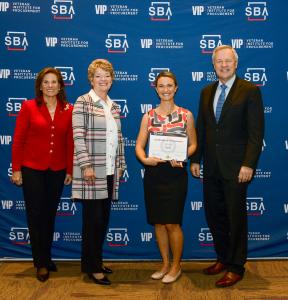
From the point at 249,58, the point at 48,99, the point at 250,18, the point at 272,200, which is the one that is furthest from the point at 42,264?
the point at 250,18

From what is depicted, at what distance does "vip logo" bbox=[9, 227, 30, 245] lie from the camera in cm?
440

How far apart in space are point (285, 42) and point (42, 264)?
10.2ft

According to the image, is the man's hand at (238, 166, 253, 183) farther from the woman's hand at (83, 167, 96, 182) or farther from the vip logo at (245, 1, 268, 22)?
the vip logo at (245, 1, 268, 22)

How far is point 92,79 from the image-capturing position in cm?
354

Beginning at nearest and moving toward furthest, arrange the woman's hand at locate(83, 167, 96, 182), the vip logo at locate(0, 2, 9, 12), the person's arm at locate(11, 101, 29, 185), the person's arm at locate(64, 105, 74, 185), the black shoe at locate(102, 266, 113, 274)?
the woman's hand at locate(83, 167, 96, 182), the person's arm at locate(11, 101, 29, 185), the person's arm at locate(64, 105, 74, 185), the black shoe at locate(102, 266, 113, 274), the vip logo at locate(0, 2, 9, 12)

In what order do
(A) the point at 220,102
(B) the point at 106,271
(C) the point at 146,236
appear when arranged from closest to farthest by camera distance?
(A) the point at 220,102 → (B) the point at 106,271 → (C) the point at 146,236

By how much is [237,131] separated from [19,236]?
8.02 ft

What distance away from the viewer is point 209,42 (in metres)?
4.28

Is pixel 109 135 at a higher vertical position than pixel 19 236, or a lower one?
higher

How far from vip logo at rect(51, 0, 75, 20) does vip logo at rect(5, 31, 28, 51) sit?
14.7 inches

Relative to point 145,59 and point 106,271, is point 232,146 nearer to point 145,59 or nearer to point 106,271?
point 145,59

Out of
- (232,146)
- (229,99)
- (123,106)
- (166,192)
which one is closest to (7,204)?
(123,106)

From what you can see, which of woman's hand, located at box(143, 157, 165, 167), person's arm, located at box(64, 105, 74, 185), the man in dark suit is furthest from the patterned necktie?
person's arm, located at box(64, 105, 74, 185)

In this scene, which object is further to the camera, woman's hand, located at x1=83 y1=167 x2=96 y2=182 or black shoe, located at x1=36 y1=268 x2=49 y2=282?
black shoe, located at x1=36 y1=268 x2=49 y2=282
